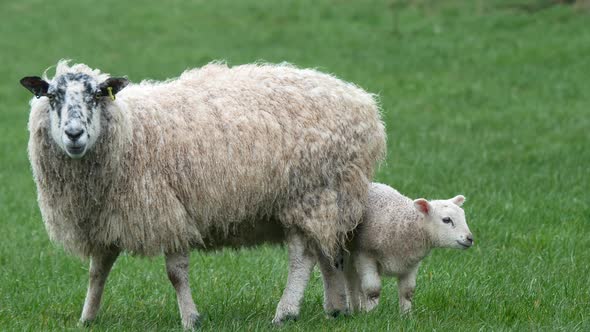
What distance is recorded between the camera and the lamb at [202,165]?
6637 millimetres

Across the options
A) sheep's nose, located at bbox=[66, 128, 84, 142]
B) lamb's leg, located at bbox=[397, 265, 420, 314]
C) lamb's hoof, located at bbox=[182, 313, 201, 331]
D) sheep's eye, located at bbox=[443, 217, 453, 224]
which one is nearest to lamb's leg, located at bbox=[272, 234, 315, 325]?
lamb's hoof, located at bbox=[182, 313, 201, 331]

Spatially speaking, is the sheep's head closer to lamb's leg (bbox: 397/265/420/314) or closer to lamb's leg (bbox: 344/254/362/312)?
lamb's leg (bbox: 344/254/362/312)

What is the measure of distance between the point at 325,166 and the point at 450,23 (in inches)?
667

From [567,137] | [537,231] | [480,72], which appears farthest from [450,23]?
[537,231]

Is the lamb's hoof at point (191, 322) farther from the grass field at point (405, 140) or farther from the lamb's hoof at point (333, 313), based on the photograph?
the lamb's hoof at point (333, 313)

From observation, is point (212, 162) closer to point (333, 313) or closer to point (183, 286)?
point (183, 286)

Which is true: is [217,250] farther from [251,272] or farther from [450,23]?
[450,23]

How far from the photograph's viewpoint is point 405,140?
1482 cm

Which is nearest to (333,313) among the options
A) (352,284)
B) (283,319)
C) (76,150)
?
(352,284)

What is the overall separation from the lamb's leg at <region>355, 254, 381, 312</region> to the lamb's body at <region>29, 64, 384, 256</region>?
227 mm

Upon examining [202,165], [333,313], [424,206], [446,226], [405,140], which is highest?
[202,165]

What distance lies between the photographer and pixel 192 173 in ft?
22.3

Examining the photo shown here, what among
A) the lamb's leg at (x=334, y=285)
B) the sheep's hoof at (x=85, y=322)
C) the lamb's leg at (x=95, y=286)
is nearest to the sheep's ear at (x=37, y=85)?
the lamb's leg at (x=95, y=286)

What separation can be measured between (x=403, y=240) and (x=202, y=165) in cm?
143
